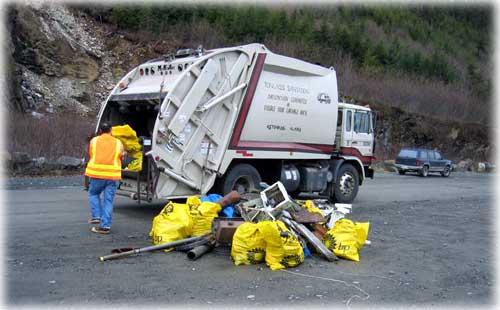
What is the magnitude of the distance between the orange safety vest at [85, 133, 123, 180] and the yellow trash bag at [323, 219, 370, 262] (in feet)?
10.6

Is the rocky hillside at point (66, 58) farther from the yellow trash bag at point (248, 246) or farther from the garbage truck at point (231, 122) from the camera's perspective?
the yellow trash bag at point (248, 246)

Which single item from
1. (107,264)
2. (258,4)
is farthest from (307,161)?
(258,4)

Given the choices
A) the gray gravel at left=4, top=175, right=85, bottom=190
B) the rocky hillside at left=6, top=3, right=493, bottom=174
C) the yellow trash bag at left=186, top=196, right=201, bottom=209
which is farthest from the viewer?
the rocky hillside at left=6, top=3, right=493, bottom=174

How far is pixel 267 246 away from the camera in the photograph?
20.8 feet

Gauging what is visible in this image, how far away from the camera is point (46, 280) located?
5.54m

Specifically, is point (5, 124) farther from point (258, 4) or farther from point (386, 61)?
point (386, 61)

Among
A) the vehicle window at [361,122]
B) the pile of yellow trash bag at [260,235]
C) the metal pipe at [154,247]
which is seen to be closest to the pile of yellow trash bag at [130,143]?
the pile of yellow trash bag at [260,235]

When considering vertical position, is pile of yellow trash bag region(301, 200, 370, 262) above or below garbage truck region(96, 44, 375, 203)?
below

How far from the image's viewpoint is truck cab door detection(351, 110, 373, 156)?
13258 mm

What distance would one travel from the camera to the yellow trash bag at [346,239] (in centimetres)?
691

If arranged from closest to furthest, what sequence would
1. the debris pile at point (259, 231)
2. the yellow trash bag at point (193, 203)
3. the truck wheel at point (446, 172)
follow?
the debris pile at point (259, 231) < the yellow trash bag at point (193, 203) < the truck wheel at point (446, 172)

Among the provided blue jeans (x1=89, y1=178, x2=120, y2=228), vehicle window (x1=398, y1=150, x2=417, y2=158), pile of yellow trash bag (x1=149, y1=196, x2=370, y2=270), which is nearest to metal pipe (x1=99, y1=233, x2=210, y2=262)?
pile of yellow trash bag (x1=149, y1=196, x2=370, y2=270)

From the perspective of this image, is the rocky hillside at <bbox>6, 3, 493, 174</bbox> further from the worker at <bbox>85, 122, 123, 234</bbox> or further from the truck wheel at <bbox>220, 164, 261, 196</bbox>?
the worker at <bbox>85, 122, 123, 234</bbox>

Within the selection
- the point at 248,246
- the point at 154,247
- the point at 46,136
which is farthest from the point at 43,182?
the point at 248,246
